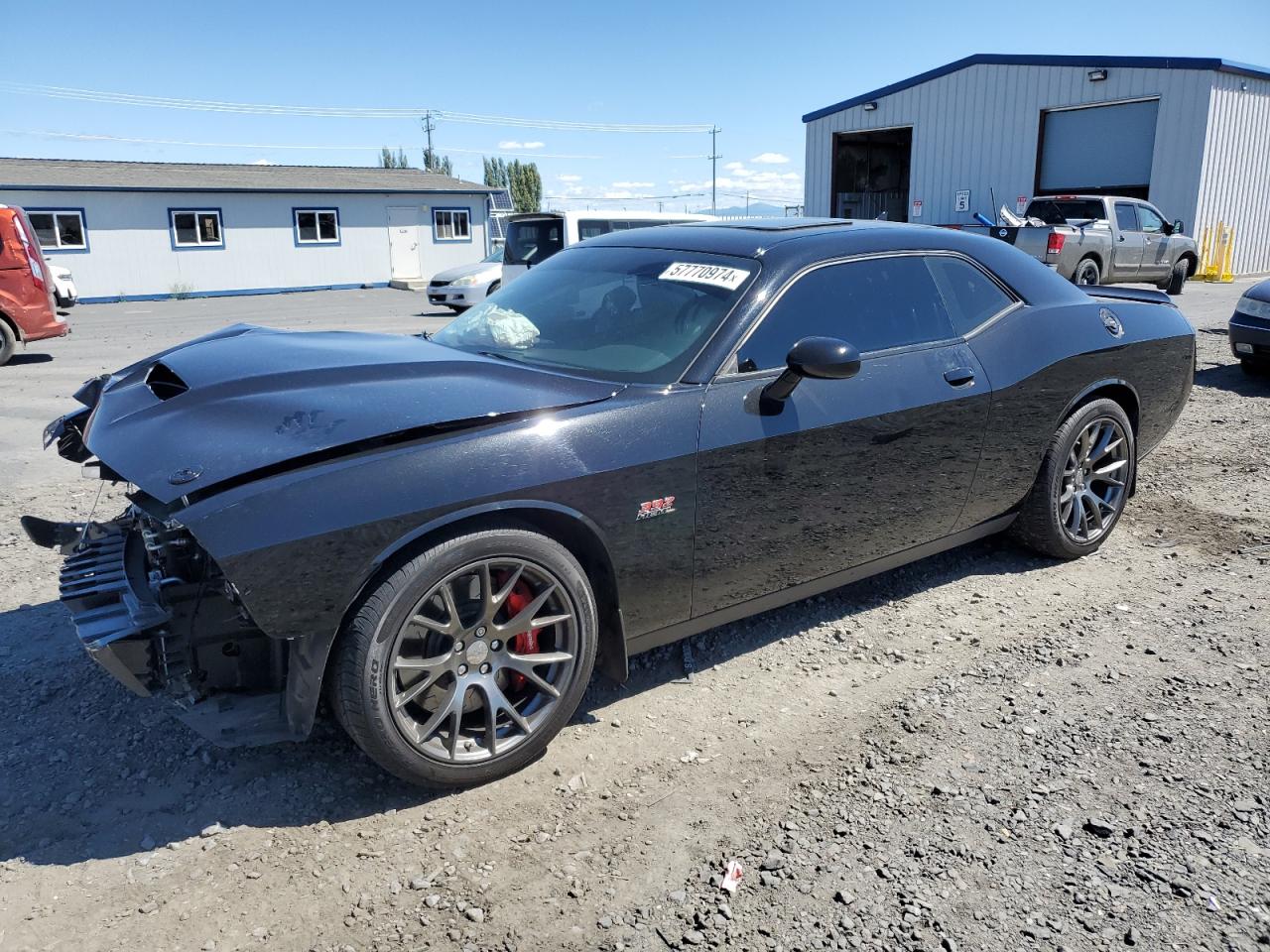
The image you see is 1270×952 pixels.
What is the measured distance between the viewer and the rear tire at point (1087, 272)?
1709 cm

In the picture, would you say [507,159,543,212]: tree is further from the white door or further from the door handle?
the door handle

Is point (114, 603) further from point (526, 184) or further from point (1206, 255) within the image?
point (526, 184)

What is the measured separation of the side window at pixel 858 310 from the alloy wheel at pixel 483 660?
3.56 ft

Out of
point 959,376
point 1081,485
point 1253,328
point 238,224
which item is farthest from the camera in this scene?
point 238,224

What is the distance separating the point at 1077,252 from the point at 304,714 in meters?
17.5

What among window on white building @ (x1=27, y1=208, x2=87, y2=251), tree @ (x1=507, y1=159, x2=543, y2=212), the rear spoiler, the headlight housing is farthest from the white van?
tree @ (x1=507, y1=159, x2=543, y2=212)

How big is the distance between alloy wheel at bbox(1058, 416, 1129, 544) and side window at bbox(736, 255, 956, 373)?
1110mm

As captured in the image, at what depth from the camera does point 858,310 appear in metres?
3.65

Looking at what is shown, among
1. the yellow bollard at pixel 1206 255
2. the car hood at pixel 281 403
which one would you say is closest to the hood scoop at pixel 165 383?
the car hood at pixel 281 403

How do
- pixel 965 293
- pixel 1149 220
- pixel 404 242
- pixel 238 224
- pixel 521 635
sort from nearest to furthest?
1. pixel 521 635
2. pixel 965 293
3. pixel 1149 220
4. pixel 238 224
5. pixel 404 242

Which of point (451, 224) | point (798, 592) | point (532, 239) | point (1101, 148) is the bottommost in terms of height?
point (798, 592)

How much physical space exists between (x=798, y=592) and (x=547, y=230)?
39.4ft

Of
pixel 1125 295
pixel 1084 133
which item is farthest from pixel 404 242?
pixel 1125 295

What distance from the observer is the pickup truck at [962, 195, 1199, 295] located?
54.4 feet
